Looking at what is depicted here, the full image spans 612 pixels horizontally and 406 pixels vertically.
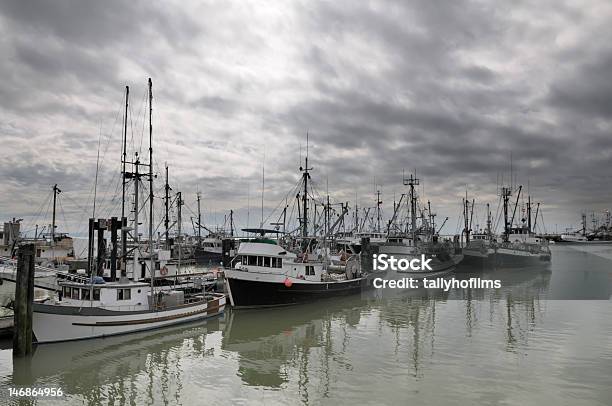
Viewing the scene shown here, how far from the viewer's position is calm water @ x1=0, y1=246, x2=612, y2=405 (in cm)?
1645

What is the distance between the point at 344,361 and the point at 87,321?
551 inches

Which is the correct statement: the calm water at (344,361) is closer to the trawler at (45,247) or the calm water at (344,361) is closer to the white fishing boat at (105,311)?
the white fishing boat at (105,311)

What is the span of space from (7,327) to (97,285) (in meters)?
4.62

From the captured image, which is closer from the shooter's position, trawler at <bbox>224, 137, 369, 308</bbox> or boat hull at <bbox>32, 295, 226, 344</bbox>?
boat hull at <bbox>32, 295, 226, 344</bbox>

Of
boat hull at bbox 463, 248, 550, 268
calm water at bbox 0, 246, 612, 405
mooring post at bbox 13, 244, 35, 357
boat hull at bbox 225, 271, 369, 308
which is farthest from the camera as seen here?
boat hull at bbox 463, 248, 550, 268

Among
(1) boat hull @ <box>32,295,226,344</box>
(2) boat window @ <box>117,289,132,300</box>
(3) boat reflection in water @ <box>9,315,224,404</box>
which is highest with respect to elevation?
(2) boat window @ <box>117,289,132,300</box>

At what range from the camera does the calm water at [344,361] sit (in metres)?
16.5

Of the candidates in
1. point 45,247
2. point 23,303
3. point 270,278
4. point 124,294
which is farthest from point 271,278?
point 45,247

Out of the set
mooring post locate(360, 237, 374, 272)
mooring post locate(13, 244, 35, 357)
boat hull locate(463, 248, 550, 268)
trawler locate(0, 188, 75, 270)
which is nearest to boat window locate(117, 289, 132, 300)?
mooring post locate(13, 244, 35, 357)

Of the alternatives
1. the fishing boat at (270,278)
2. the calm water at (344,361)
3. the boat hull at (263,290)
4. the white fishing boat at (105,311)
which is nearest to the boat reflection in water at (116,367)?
the calm water at (344,361)

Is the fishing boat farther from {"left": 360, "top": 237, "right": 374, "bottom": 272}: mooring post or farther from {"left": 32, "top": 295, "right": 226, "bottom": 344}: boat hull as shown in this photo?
{"left": 360, "top": 237, "right": 374, "bottom": 272}: mooring post

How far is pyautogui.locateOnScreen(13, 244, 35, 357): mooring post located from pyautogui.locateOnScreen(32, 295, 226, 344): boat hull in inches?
Answer: 63.1

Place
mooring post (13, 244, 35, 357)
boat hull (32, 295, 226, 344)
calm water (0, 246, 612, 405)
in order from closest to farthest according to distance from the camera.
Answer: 1. calm water (0, 246, 612, 405)
2. mooring post (13, 244, 35, 357)
3. boat hull (32, 295, 226, 344)

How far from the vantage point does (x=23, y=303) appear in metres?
19.9
